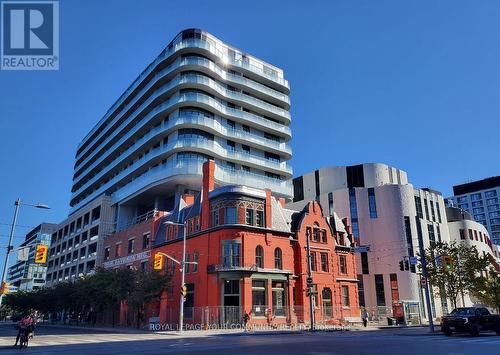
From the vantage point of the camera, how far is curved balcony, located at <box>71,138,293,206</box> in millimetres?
61875

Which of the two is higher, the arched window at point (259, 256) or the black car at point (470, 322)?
the arched window at point (259, 256)

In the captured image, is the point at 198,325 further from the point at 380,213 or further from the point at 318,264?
the point at 380,213

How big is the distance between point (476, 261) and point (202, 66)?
149 feet

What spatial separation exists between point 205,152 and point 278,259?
2472cm

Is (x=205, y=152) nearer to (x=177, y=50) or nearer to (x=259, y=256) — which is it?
(x=177, y=50)

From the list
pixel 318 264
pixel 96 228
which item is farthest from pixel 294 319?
pixel 96 228

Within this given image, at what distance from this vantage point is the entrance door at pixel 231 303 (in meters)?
39.1

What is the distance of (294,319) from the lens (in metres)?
43.1

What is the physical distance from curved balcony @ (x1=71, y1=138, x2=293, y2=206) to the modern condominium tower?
0.15 m

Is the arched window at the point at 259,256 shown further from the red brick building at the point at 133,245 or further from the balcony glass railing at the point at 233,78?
the balcony glass railing at the point at 233,78

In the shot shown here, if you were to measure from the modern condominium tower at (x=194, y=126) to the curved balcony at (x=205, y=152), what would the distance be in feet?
0.48

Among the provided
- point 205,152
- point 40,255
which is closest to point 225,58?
point 205,152

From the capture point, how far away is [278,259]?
4450cm

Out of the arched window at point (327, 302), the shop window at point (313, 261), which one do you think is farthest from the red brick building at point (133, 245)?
the arched window at point (327, 302)
